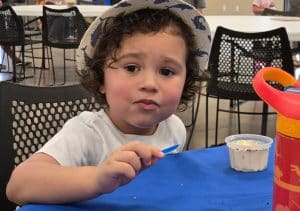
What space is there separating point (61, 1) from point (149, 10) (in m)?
6.77

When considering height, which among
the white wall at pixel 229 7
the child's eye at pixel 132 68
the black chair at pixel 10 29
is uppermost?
the child's eye at pixel 132 68

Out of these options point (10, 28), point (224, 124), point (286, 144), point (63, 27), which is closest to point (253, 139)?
point (286, 144)

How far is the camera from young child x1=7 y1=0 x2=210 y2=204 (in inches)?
31.5

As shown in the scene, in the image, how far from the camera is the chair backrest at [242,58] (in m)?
2.69

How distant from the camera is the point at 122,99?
1018mm

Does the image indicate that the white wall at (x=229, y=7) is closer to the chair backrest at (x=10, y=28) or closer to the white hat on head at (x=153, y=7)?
the chair backrest at (x=10, y=28)

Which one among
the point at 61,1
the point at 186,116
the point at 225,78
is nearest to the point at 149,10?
the point at 225,78

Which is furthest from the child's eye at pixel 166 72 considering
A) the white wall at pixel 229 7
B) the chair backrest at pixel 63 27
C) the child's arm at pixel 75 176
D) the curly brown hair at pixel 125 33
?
the white wall at pixel 229 7

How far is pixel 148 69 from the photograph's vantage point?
1013mm

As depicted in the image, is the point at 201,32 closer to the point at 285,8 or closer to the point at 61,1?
the point at 61,1

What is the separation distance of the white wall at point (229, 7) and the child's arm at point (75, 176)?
8.52 m

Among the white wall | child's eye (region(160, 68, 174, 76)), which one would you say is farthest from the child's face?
the white wall

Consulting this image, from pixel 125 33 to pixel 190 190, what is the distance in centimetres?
42

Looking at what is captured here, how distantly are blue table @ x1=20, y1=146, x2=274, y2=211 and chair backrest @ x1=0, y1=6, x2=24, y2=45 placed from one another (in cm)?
423
